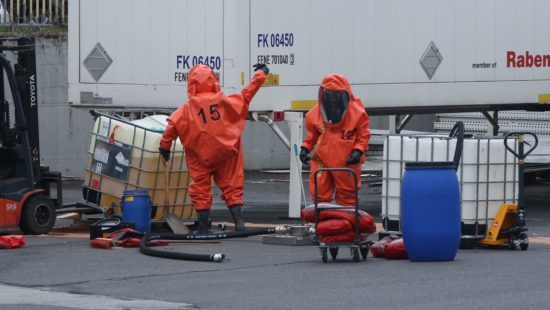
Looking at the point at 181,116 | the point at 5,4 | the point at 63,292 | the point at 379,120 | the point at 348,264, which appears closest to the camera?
the point at 63,292

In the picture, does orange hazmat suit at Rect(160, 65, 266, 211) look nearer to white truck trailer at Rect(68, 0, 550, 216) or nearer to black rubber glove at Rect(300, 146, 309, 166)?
black rubber glove at Rect(300, 146, 309, 166)

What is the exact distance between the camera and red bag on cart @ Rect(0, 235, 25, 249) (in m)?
12.9

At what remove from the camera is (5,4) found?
952 inches

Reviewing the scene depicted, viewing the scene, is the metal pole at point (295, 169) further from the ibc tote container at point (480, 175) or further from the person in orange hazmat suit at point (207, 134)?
the ibc tote container at point (480, 175)

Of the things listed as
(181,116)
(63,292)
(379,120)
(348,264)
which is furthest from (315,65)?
(379,120)

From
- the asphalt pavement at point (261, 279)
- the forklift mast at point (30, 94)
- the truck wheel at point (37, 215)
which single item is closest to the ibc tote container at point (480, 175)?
the asphalt pavement at point (261, 279)

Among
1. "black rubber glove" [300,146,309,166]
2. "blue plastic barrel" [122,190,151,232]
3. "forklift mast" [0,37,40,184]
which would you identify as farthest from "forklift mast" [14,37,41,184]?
"black rubber glove" [300,146,309,166]

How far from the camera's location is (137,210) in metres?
13.7

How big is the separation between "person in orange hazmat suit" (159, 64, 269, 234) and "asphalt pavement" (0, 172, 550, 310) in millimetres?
682

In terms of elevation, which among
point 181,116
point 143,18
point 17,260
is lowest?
point 17,260

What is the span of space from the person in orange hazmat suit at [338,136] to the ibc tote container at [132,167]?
75.2 inches

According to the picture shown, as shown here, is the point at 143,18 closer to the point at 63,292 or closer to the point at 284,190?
the point at 284,190

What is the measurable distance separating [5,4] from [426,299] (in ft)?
54.7

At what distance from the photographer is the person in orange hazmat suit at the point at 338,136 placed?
13.7 metres
